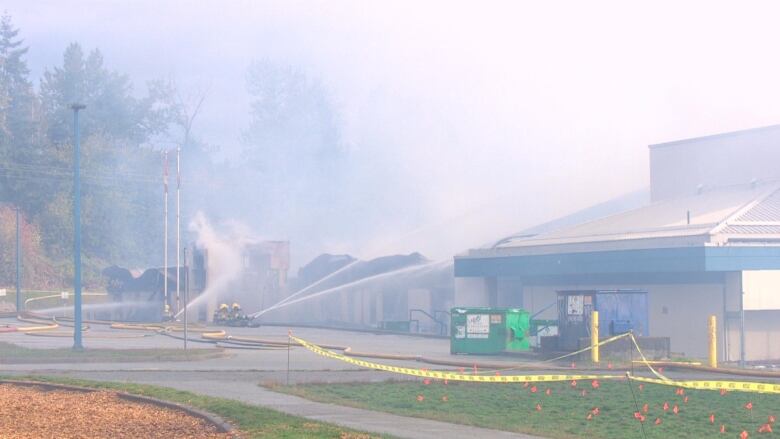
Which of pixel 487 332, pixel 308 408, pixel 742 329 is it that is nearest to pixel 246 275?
pixel 487 332

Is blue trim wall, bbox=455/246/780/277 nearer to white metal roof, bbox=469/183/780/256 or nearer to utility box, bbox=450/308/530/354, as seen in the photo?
white metal roof, bbox=469/183/780/256

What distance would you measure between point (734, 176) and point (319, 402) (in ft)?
121

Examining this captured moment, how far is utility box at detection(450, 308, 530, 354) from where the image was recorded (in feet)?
117

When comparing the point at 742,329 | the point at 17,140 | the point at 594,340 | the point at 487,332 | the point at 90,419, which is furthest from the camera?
the point at 17,140

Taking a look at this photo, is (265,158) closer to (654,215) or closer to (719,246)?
(654,215)

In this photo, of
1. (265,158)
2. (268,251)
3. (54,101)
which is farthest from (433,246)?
(54,101)

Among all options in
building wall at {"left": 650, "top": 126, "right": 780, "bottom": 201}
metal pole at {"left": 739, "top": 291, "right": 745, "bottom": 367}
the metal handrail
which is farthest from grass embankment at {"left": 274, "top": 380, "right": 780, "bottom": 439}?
the metal handrail

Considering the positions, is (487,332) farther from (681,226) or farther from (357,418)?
(357,418)

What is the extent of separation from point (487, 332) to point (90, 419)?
21.1m

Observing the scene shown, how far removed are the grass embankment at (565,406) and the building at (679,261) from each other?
39.3 feet

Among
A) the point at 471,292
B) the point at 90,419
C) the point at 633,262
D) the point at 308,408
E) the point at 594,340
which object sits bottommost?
the point at 308,408

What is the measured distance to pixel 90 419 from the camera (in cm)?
1634

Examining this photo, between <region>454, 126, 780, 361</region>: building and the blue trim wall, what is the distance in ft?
0.14

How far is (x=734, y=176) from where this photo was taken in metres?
50.7
